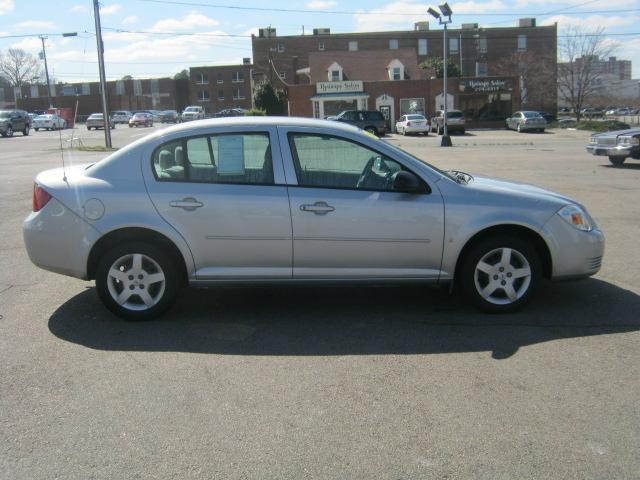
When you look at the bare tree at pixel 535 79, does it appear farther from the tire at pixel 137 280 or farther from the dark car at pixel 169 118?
the tire at pixel 137 280

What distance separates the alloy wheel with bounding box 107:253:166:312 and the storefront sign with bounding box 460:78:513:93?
2197 inches

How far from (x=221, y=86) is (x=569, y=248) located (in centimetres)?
9689

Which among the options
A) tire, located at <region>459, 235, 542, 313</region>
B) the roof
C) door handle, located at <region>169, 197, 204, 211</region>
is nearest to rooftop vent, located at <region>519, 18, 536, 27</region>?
the roof

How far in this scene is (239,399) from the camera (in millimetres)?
4008

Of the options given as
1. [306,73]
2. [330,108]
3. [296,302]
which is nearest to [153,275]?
[296,302]

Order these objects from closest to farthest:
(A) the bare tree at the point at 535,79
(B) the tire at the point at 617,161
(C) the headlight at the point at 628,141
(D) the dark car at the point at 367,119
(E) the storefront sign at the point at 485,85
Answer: (C) the headlight at the point at 628,141, (B) the tire at the point at 617,161, (D) the dark car at the point at 367,119, (E) the storefront sign at the point at 485,85, (A) the bare tree at the point at 535,79

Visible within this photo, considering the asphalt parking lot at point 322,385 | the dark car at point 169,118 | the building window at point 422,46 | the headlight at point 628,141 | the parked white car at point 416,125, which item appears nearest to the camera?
the asphalt parking lot at point 322,385

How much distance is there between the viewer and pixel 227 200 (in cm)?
524

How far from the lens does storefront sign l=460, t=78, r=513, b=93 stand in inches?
2255

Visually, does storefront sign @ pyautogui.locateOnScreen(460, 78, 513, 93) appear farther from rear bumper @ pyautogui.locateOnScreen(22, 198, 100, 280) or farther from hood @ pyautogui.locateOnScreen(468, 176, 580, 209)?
rear bumper @ pyautogui.locateOnScreen(22, 198, 100, 280)

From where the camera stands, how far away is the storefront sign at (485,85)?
5728cm

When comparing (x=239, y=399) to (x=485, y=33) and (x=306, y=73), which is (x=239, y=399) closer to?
(x=306, y=73)

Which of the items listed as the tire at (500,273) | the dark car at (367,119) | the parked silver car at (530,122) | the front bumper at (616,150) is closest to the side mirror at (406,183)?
the tire at (500,273)

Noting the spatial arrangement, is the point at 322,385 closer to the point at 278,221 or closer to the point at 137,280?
the point at 278,221
